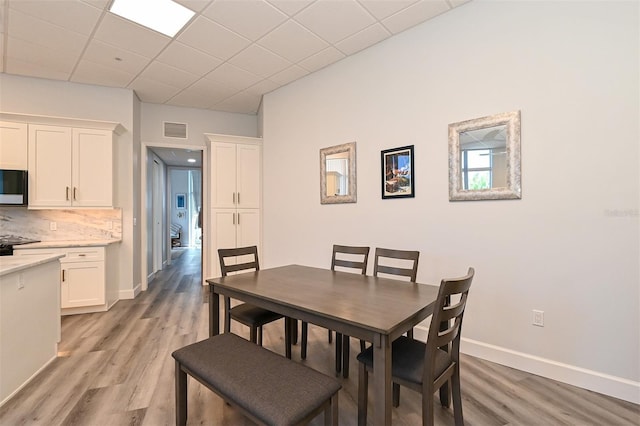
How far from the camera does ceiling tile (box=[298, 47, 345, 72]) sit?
3404mm

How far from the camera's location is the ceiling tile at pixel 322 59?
3.40 meters

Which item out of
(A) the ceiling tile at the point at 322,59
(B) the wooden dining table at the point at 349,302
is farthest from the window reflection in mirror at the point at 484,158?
(A) the ceiling tile at the point at 322,59

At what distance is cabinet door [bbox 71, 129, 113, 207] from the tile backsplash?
0.38 metres

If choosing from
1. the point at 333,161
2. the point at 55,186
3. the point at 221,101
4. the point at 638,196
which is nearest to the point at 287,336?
the point at 333,161

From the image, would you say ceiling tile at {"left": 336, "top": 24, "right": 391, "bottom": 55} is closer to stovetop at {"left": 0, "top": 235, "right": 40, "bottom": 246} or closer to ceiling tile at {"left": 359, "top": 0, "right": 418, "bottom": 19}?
ceiling tile at {"left": 359, "top": 0, "right": 418, "bottom": 19}

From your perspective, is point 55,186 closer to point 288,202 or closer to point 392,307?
point 288,202

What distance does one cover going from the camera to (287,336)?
235 centimetres

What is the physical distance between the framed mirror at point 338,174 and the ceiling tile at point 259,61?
1.16 meters

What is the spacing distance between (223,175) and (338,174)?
1.97 m

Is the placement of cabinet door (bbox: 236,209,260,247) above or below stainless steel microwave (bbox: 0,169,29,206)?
below

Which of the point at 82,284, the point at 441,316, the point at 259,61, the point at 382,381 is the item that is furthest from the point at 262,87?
the point at 382,381

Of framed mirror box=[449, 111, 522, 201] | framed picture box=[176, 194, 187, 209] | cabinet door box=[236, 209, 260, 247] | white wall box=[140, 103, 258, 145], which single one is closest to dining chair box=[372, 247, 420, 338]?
framed mirror box=[449, 111, 522, 201]

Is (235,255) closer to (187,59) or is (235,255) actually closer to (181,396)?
(181,396)

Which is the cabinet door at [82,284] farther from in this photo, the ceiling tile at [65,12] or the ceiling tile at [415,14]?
the ceiling tile at [415,14]
